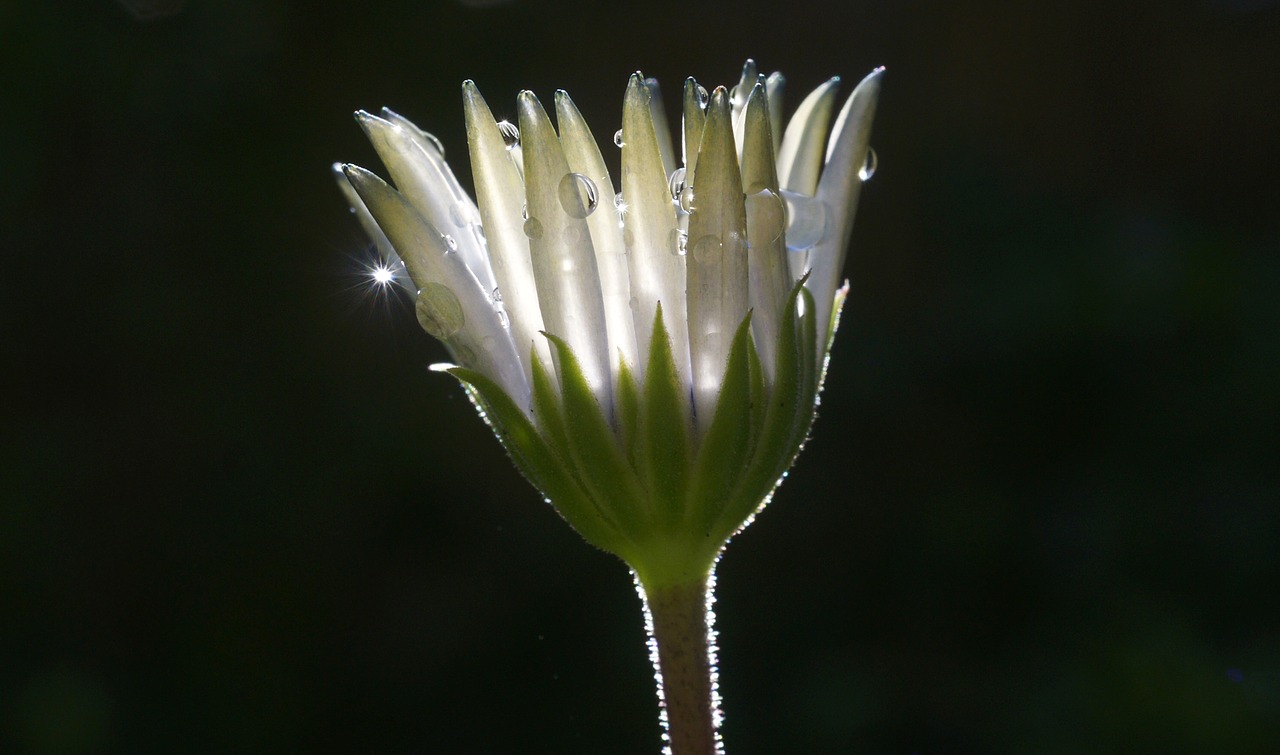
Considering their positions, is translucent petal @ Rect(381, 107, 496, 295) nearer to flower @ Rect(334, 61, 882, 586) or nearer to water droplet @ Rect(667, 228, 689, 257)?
flower @ Rect(334, 61, 882, 586)

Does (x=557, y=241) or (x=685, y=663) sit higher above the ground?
(x=557, y=241)

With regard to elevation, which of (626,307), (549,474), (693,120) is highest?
(693,120)

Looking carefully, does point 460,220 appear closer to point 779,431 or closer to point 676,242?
point 676,242

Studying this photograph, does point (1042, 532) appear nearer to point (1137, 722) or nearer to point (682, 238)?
point (1137, 722)

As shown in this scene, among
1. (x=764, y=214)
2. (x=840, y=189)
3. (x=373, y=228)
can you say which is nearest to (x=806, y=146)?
(x=840, y=189)

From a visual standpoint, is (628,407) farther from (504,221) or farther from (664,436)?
(504,221)

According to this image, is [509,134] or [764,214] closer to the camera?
[764,214]

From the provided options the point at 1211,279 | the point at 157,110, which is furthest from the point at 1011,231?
the point at 157,110
